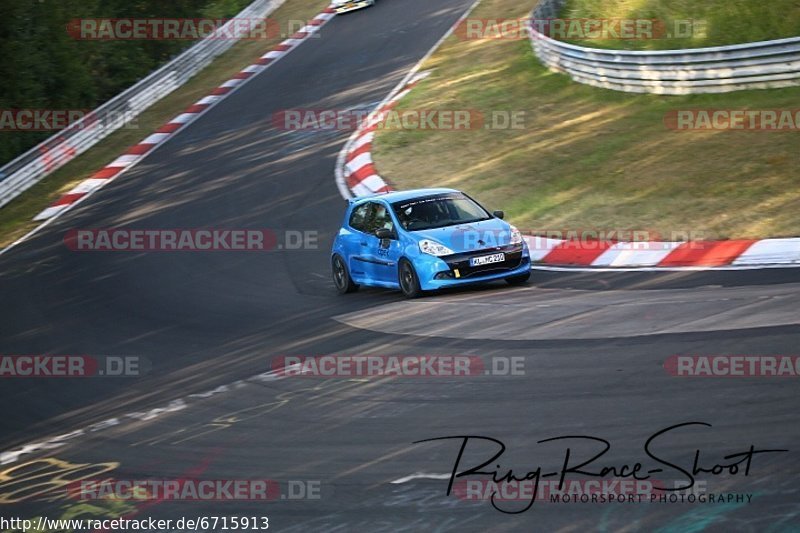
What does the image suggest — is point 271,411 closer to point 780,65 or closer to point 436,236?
point 436,236

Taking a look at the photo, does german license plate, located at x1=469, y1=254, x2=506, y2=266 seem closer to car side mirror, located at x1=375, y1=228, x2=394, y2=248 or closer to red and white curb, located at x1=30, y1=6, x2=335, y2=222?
car side mirror, located at x1=375, y1=228, x2=394, y2=248

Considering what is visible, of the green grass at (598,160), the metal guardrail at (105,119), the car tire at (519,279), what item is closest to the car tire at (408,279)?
the car tire at (519,279)

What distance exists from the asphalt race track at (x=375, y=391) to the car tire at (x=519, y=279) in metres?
0.32

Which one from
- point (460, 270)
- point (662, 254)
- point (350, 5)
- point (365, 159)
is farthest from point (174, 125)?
point (662, 254)

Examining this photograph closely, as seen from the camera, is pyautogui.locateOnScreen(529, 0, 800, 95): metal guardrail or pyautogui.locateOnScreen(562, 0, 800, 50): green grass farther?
pyautogui.locateOnScreen(562, 0, 800, 50): green grass

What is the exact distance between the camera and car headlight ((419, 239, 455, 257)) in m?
13.5

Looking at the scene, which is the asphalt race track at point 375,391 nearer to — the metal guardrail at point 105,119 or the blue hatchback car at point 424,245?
the blue hatchback car at point 424,245

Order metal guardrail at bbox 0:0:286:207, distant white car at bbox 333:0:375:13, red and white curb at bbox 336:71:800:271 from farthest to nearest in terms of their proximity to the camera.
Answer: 1. distant white car at bbox 333:0:375:13
2. metal guardrail at bbox 0:0:286:207
3. red and white curb at bbox 336:71:800:271

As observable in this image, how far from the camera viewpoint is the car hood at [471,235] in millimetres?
13555

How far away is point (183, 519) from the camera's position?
7293 mm

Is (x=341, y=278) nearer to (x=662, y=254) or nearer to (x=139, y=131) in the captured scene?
(x=662, y=254)

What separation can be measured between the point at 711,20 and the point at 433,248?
1204 cm

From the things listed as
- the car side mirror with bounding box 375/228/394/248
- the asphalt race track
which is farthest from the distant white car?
the car side mirror with bounding box 375/228/394/248

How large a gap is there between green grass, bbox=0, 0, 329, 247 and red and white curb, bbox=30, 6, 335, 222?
273 mm
